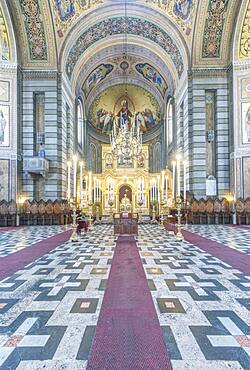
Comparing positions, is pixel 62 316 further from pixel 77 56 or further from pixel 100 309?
pixel 77 56

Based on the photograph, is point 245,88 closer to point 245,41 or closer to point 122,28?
point 245,41

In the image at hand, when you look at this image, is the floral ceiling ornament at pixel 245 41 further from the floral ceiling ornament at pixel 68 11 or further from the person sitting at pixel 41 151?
the person sitting at pixel 41 151

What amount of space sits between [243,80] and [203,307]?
16394 mm

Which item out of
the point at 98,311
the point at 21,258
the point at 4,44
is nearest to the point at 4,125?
the point at 4,44

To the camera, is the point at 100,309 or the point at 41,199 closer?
the point at 100,309

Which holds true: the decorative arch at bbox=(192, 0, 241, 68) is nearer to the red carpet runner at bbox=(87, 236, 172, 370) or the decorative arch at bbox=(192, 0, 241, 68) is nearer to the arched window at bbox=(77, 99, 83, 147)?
the arched window at bbox=(77, 99, 83, 147)

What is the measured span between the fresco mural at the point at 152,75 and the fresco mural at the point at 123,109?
3283 millimetres

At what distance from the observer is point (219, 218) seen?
53.7 feet

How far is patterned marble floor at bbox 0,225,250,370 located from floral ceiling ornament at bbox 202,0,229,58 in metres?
15.7

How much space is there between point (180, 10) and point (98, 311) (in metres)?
18.8

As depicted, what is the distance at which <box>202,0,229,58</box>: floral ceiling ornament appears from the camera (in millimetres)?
15961

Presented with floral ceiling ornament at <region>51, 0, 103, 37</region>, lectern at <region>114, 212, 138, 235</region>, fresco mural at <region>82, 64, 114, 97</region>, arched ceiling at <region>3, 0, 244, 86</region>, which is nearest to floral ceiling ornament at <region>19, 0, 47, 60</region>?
arched ceiling at <region>3, 0, 244, 86</region>

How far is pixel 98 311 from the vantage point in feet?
10.6

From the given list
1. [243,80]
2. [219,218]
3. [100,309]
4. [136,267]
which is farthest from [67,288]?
[243,80]
